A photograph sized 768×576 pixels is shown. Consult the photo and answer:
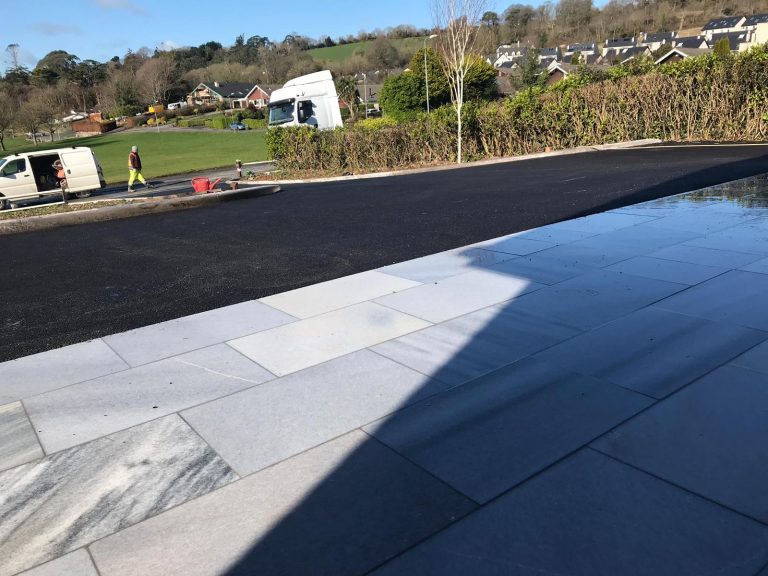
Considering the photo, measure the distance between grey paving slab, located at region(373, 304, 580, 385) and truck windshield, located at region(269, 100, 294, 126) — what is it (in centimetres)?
2293

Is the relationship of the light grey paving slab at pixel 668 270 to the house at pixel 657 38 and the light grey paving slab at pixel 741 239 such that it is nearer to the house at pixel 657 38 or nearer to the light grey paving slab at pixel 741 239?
the light grey paving slab at pixel 741 239

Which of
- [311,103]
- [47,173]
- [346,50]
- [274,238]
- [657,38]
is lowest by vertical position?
[274,238]

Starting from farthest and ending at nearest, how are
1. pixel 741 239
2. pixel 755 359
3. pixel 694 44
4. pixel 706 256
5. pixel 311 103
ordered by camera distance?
pixel 694 44, pixel 311 103, pixel 741 239, pixel 706 256, pixel 755 359

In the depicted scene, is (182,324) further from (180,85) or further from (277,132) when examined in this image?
(180,85)

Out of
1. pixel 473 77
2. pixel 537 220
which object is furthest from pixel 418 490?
pixel 473 77

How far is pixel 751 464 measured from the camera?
288 centimetres

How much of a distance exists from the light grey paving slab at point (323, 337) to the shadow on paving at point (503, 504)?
1055 millimetres

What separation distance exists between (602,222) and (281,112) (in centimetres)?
2119

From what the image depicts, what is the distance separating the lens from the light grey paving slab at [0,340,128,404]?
171 inches

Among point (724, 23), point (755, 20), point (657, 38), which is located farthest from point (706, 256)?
point (724, 23)

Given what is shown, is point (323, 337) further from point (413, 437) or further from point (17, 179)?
point (17, 179)

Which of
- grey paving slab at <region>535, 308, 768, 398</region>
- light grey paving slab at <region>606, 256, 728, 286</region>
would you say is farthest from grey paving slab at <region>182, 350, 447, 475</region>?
light grey paving slab at <region>606, 256, 728, 286</region>

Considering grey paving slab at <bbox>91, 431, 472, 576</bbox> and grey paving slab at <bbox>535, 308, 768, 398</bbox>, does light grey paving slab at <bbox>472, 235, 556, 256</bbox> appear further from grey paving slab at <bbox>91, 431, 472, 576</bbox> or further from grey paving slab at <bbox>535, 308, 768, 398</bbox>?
grey paving slab at <bbox>91, 431, 472, 576</bbox>

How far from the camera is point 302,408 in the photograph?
3.78m
